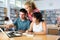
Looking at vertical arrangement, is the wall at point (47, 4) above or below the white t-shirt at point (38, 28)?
above

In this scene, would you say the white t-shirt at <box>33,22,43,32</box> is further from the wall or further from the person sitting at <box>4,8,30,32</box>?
the wall

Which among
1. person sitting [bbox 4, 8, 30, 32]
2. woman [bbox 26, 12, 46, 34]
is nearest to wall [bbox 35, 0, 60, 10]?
person sitting [bbox 4, 8, 30, 32]

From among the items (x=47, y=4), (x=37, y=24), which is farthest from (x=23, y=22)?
(x=47, y=4)

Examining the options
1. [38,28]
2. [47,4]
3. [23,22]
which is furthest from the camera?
[47,4]

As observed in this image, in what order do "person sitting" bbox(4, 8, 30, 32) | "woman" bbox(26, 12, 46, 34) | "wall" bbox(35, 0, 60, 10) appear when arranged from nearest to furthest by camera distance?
1. "woman" bbox(26, 12, 46, 34)
2. "person sitting" bbox(4, 8, 30, 32)
3. "wall" bbox(35, 0, 60, 10)

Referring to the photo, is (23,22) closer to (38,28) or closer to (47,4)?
(38,28)

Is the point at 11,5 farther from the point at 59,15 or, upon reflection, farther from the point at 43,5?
the point at 59,15

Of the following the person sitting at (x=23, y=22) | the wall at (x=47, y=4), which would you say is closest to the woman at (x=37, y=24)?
the person sitting at (x=23, y=22)

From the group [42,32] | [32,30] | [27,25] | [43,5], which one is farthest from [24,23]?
[43,5]

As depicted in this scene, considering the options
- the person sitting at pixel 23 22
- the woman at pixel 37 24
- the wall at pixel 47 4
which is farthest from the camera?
the wall at pixel 47 4

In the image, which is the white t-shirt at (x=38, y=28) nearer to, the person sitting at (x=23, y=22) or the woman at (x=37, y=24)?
the woman at (x=37, y=24)

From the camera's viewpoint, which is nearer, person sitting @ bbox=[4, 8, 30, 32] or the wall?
person sitting @ bbox=[4, 8, 30, 32]

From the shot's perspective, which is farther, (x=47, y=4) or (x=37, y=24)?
(x=47, y=4)

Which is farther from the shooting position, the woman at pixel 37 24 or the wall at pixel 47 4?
the wall at pixel 47 4
